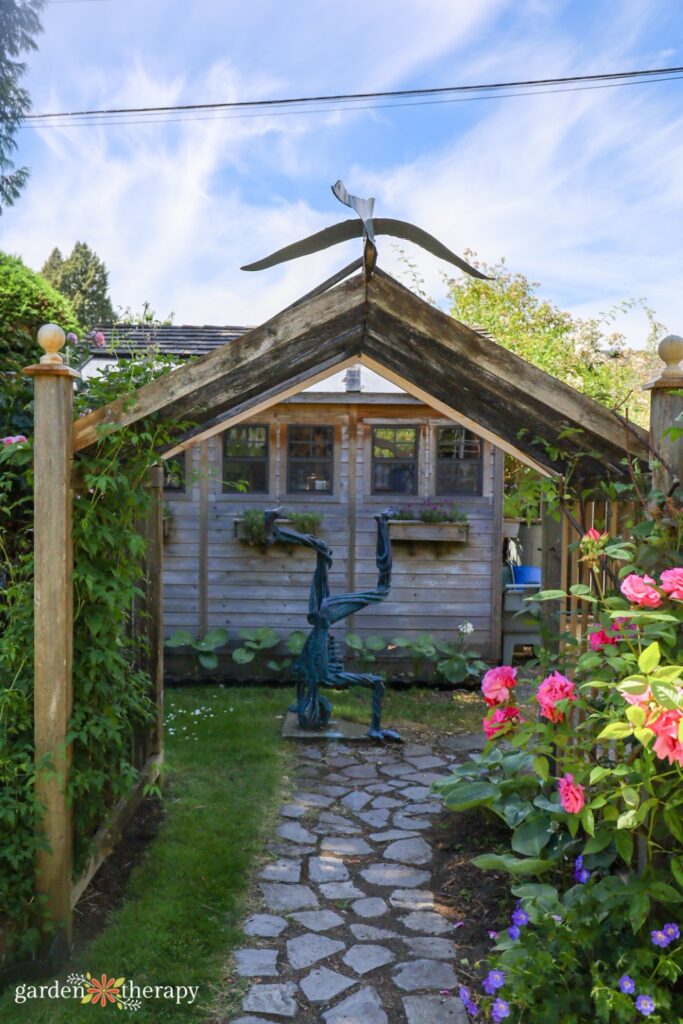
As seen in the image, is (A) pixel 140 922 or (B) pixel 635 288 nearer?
(A) pixel 140 922

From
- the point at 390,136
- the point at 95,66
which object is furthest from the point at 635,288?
the point at 95,66

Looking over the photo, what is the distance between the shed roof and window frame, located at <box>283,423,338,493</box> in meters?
4.26

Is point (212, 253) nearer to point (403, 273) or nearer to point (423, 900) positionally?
point (403, 273)

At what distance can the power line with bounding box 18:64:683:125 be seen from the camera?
803cm

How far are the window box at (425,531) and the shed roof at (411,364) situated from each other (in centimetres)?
403

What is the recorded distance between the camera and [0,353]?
15.6 feet

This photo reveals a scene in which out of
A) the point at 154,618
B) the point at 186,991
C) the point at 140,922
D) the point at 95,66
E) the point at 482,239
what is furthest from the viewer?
the point at 482,239

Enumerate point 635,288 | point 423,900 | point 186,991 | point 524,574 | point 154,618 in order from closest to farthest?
1. point 186,991
2. point 423,900
3. point 154,618
4. point 524,574
5. point 635,288

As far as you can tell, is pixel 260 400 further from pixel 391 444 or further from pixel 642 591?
pixel 391 444

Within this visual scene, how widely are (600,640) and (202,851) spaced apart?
2.40 meters

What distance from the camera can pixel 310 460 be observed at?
7828mm

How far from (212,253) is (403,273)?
5.04 m

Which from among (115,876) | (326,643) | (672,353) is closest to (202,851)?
(115,876)

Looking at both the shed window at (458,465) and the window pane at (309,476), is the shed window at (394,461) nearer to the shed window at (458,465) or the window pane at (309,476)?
the shed window at (458,465)
